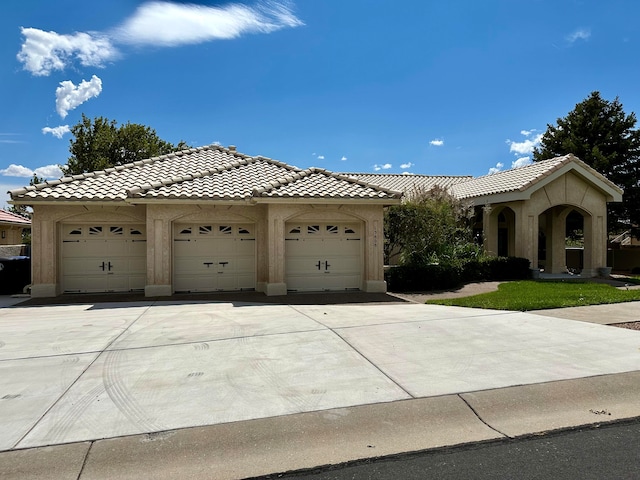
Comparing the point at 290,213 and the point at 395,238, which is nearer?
the point at 290,213

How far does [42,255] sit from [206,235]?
5.08 m

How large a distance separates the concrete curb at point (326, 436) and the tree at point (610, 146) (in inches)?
1042

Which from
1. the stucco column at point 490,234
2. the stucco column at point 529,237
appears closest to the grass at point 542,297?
the stucco column at point 529,237

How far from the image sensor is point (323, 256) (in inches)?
581

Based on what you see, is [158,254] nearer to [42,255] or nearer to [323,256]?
[42,255]

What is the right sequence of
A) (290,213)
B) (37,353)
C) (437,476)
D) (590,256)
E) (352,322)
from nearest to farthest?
(437,476) < (37,353) < (352,322) < (290,213) < (590,256)

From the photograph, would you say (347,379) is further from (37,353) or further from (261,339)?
(37,353)

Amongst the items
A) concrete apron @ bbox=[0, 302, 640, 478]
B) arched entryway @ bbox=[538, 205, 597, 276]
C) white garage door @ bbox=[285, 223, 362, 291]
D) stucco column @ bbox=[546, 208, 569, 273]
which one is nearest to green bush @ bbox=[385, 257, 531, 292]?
white garage door @ bbox=[285, 223, 362, 291]

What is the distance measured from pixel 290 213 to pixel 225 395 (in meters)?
9.23

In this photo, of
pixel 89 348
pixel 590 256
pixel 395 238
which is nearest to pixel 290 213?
pixel 395 238

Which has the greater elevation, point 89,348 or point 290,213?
point 290,213

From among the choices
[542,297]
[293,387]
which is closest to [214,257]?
[293,387]

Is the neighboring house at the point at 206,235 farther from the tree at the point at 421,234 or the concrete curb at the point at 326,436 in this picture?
the concrete curb at the point at 326,436

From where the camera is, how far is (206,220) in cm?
1434
